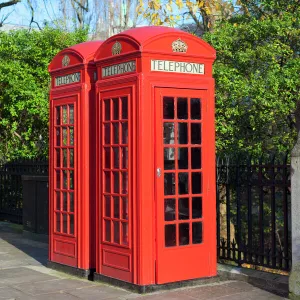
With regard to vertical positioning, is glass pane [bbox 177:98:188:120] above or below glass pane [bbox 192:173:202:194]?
above

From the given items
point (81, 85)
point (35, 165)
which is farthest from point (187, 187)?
point (35, 165)

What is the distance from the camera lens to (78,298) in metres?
7.11

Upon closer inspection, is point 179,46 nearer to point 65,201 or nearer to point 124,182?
point 124,182

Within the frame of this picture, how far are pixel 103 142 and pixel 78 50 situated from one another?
4.78 ft

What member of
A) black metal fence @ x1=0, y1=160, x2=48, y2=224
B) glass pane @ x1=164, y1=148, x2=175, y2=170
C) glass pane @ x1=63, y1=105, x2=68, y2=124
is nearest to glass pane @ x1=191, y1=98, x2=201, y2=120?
glass pane @ x1=164, y1=148, x2=175, y2=170

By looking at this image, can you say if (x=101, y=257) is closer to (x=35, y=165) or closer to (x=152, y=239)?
(x=152, y=239)

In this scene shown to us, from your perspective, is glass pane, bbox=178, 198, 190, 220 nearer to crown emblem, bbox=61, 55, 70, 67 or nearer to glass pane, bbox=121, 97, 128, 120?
glass pane, bbox=121, 97, 128, 120

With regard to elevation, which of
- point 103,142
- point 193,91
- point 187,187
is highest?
point 193,91

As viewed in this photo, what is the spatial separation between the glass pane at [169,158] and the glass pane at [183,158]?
83 millimetres

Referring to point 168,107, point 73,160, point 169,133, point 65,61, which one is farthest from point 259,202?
point 65,61

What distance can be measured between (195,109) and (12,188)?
7850 mm

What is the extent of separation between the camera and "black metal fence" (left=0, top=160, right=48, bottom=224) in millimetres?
13651

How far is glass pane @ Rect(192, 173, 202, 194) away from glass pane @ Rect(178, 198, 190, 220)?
16 centimetres

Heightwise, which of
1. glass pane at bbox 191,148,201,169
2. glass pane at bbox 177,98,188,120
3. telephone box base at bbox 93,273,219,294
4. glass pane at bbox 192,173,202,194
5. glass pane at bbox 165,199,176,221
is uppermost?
glass pane at bbox 177,98,188,120
